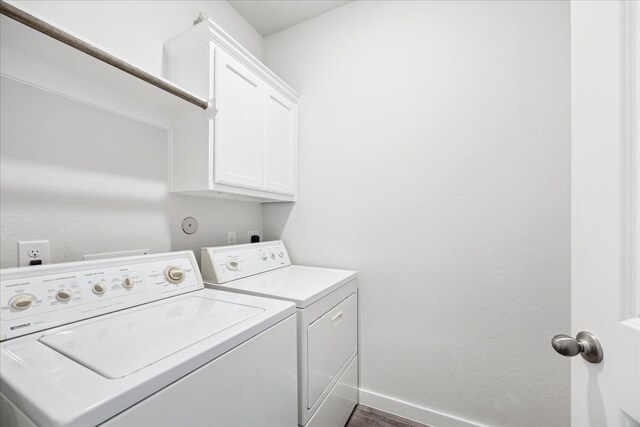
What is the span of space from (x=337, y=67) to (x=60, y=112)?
1529mm

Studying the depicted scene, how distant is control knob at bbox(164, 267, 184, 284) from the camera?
112 cm

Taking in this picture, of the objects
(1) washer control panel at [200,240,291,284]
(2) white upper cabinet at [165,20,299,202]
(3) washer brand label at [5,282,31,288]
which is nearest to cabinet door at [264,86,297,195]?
(2) white upper cabinet at [165,20,299,202]

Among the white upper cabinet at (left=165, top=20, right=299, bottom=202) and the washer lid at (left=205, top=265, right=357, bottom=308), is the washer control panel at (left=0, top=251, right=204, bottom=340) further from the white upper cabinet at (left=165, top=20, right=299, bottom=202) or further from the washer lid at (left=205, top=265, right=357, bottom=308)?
the white upper cabinet at (left=165, top=20, right=299, bottom=202)

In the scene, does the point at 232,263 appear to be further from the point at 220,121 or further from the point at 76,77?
the point at 76,77

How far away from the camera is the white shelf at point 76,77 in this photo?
84 cm

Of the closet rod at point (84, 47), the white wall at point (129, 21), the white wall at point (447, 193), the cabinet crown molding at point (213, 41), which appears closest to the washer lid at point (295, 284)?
the white wall at point (447, 193)

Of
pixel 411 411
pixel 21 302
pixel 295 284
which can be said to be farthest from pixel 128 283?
pixel 411 411

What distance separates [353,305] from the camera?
164 cm

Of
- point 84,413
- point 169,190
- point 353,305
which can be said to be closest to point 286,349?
point 84,413

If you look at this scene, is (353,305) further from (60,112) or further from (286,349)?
(60,112)

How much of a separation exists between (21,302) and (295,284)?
3.09 feet

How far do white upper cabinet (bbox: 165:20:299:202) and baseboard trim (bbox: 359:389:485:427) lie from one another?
4.83ft

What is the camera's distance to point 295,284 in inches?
52.5

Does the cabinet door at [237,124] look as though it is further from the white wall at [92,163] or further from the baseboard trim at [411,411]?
the baseboard trim at [411,411]
